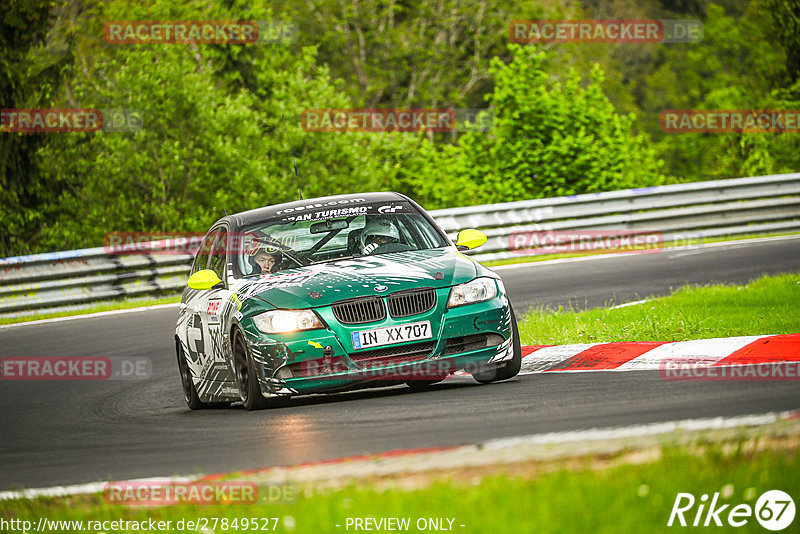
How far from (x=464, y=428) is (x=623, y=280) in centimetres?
920

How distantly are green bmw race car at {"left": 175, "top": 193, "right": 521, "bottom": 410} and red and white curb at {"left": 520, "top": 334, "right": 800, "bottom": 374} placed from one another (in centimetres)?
70

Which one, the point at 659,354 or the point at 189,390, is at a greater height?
the point at 659,354

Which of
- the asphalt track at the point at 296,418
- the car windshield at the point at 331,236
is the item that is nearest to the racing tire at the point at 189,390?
the asphalt track at the point at 296,418

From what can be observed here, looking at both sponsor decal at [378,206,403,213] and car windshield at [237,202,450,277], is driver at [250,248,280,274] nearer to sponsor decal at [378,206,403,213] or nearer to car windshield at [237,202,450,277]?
car windshield at [237,202,450,277]

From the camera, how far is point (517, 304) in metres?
13.8

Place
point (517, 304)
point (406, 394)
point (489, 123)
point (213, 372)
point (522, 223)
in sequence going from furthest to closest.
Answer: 1. point (489, 123)
2. point (522, 223)
3. point (517, 304)
4. point (213, 372)
5. point (406, 394)

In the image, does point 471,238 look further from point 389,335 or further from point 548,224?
point 548,224

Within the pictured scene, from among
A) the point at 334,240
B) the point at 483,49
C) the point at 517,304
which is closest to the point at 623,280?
the point at 517,304

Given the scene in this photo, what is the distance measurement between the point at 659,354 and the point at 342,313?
2.35 m

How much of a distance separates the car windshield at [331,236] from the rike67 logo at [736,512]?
5205 mm

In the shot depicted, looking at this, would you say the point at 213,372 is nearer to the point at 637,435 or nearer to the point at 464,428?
the point at 464,428

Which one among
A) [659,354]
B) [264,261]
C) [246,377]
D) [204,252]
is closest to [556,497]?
[246,377]

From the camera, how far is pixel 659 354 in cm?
859

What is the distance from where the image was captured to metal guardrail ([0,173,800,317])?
18422 millimetres
